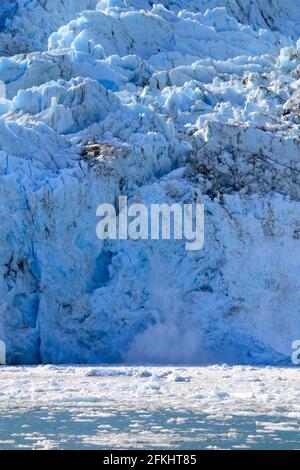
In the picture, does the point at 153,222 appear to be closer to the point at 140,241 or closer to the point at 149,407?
the point at 140,241

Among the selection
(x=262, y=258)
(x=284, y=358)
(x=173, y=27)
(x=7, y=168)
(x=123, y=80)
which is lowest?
(x=284, y=358)

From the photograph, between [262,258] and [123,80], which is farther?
[123,80]

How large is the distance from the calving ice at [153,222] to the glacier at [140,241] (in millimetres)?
106

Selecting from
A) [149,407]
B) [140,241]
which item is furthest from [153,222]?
[149,407]

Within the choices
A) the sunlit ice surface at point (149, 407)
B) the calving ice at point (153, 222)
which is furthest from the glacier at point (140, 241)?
the sunlit ice surface at point (149, 407)

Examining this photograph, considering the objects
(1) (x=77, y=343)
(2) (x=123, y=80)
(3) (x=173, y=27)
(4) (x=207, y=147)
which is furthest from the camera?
(3) (x=173, y=27)

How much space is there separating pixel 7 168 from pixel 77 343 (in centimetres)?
257

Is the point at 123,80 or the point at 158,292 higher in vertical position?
the point at 123,80

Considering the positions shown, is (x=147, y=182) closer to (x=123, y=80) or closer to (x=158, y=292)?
(x=158, y=292)

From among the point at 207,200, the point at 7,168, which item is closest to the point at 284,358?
the point at 207,200

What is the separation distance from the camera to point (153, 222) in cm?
1653

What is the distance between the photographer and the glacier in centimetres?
1590

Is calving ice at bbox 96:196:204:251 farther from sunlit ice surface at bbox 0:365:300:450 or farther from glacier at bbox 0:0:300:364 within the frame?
sunlit ice surface at bbox 0:365:300:450

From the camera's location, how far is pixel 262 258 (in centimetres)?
1645
